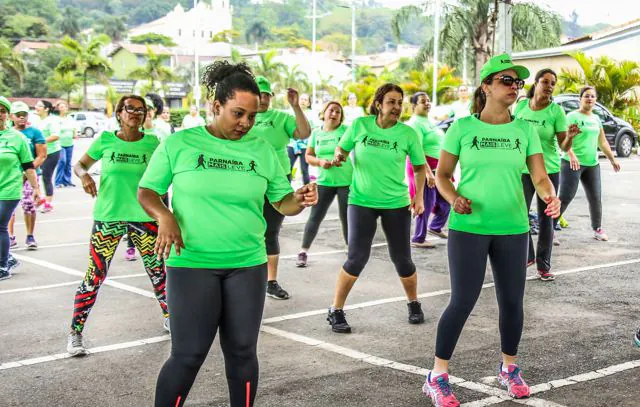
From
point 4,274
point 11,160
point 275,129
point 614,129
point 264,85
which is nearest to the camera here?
point 264,85

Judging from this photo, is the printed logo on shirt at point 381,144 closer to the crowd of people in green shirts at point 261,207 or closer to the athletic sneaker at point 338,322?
the crowd of people in green shirts at point 261,207

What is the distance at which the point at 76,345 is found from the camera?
20.4ft

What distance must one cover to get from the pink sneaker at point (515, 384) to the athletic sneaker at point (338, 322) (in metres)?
1.82

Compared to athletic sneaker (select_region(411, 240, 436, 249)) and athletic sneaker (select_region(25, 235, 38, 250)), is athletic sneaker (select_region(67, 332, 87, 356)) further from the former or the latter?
athletic sneaker (select_region(411, 240, 436, 249))

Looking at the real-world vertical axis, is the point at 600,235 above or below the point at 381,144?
below

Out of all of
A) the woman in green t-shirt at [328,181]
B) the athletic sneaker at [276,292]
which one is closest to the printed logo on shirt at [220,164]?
the athletic sneaker at [276,292]

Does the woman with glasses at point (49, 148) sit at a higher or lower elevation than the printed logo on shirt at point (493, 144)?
lower

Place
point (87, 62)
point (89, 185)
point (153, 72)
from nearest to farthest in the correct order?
point (89, 185) → point (87, 62) → point (153, 72)

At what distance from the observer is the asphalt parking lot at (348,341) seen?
529 centimetres

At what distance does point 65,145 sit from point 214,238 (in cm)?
1615

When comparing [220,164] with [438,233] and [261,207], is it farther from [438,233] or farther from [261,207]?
[438,233]

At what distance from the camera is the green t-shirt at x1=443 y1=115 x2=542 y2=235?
4980 mm

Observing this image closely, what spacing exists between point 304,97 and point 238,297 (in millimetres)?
10082

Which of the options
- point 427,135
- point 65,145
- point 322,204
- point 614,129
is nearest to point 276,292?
point 322,204
